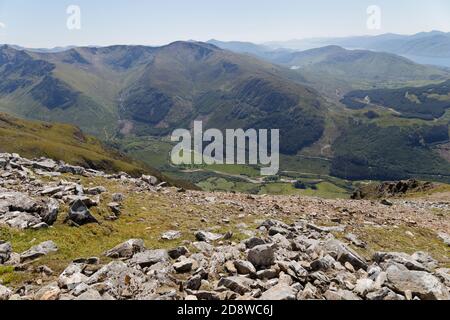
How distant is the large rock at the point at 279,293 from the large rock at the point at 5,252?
42.6ft

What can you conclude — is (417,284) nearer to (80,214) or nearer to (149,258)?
(149,258)

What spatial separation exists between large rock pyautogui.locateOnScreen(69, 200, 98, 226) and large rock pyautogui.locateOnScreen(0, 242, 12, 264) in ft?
16.4

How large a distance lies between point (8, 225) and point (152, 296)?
13343 millimetres

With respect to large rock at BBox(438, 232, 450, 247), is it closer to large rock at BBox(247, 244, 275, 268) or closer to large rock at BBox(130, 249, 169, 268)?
large rock at BBox(247, 244, 275, 268)

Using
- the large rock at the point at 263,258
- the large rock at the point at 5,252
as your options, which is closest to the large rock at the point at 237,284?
the large rock at the point at 263,258

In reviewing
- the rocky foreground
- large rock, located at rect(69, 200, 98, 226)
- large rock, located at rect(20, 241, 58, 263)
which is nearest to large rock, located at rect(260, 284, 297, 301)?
the rocky foreground

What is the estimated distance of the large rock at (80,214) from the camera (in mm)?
24242

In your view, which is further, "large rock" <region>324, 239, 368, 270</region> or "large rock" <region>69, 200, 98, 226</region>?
"large rock" <region>69, 200, 98, 226</region>

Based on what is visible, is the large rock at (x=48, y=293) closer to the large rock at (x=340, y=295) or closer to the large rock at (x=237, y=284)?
the large rock at (x=237, y=284)

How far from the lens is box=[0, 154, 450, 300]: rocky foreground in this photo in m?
14.6

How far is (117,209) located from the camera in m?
28.0

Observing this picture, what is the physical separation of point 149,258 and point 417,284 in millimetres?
11499
